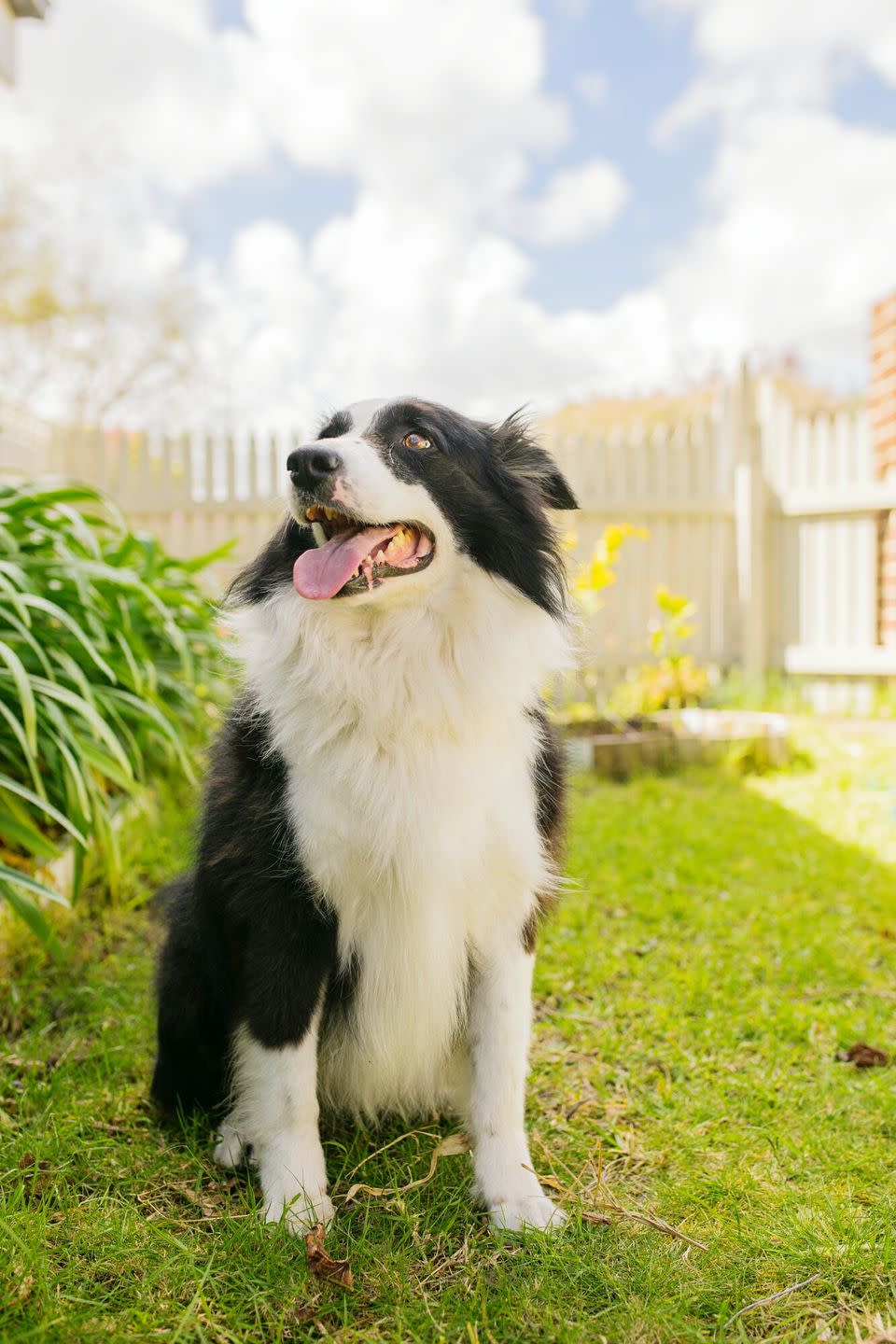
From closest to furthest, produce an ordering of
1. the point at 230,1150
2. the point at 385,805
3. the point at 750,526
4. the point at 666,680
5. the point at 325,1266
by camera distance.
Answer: the point at 325,1266 < the point at 385,805 < the point at 230,1150 < the point at 666,680 < the point at 750,526

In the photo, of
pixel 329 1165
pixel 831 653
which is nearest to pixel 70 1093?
pixel 329 1165

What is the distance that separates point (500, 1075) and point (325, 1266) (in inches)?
17.4

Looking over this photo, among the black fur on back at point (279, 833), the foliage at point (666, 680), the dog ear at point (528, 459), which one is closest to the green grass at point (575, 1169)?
the black fur on back at point (279, 833)

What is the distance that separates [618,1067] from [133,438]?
23.8ft

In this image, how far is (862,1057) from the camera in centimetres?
239

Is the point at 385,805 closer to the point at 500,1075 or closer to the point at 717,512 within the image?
the point at 500,1075

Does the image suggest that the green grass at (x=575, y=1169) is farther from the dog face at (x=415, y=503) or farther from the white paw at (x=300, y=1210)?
the dog face at (x=415, y=503)

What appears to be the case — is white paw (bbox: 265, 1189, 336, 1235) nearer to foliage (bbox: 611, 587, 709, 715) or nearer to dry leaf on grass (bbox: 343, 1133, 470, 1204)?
dry leaf on grass (bbox: 343, 1133, 470, 1204)

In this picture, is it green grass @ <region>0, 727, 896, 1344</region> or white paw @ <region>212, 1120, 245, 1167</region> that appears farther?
white paw @ <region>212, 1120, 245, 1167</region>

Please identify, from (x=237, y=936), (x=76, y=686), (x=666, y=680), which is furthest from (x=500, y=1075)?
(x=666, y=680)

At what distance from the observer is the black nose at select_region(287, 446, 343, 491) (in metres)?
1.65

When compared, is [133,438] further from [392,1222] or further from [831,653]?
[392,1222]

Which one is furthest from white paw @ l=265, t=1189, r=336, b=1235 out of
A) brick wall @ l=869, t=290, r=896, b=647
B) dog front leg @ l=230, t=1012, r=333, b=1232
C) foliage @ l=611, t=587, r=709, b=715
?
brick wall @ l=869, t=290, r=896, b=647

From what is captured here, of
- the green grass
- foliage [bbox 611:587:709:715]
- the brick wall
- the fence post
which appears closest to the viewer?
the green grass
